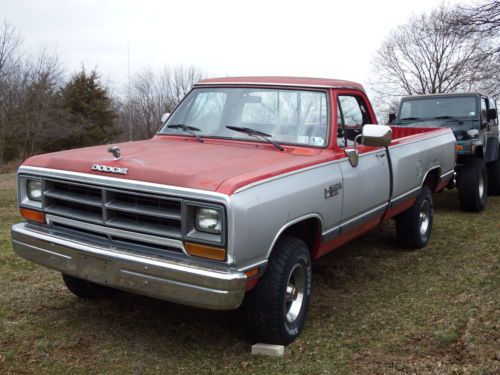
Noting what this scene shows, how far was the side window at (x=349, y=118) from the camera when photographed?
14.3ft

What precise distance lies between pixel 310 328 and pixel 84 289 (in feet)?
6.11

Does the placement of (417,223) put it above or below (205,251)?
below

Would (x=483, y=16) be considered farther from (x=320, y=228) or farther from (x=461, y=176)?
(x=320, y=228)

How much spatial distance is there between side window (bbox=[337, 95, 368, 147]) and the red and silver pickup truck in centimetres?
2

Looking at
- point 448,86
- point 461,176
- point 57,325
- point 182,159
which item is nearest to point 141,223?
point 182,159

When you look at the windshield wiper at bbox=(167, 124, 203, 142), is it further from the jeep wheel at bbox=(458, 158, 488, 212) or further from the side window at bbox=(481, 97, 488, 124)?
the side window at bbox=(481, 97, 488, 124)

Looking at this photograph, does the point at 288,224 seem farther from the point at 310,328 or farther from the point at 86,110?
the point at 86,110

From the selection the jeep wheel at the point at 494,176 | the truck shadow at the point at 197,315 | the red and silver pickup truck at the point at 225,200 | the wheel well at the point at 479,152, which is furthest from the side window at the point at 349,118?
the jeep wheel at the point at 494,176

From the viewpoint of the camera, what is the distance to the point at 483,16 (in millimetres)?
18031

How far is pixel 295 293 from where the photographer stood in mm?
3697

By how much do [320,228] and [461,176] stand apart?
5226mm

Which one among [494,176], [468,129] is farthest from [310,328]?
[494,176]

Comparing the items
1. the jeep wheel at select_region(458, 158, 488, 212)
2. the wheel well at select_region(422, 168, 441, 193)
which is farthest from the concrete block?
the jeep wheel at select_region(458, 158, 488, 212)

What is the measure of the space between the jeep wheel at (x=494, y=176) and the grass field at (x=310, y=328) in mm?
4670
